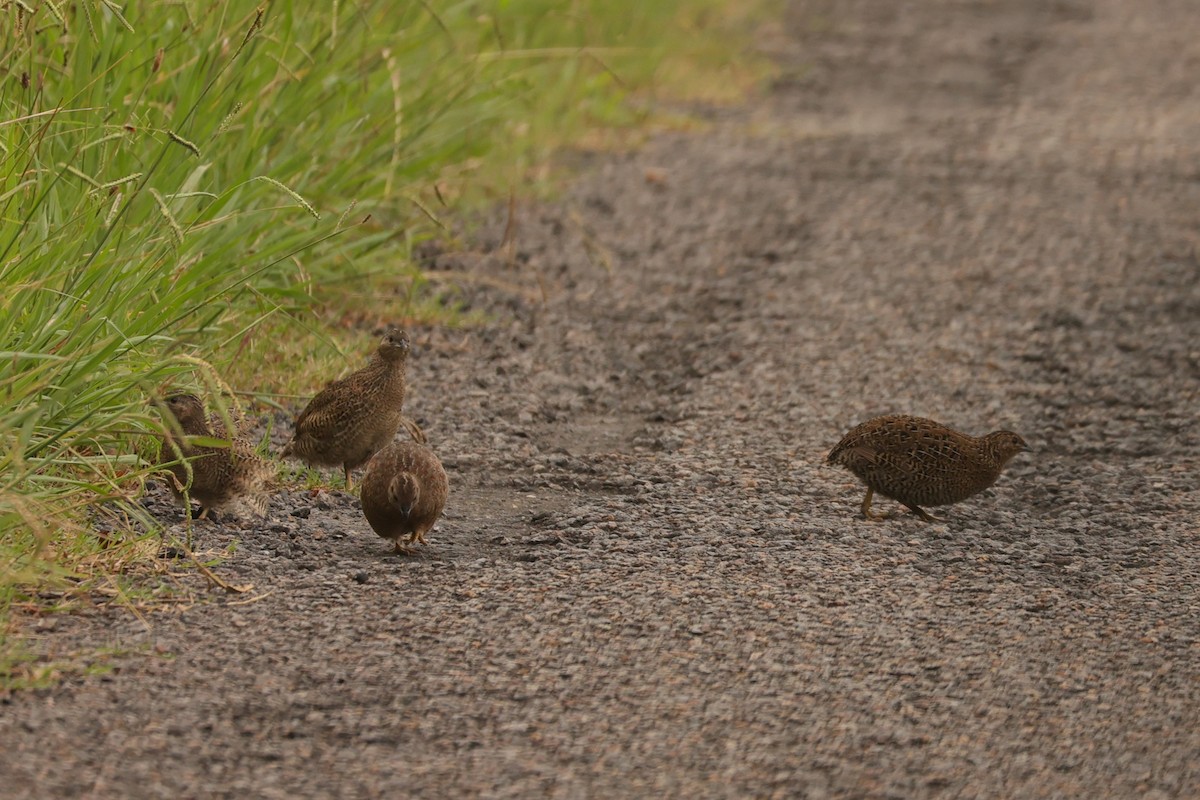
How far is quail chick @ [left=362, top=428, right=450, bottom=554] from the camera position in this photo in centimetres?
539

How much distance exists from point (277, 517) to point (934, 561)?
2205mm

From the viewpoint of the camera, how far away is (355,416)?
20.1 ft

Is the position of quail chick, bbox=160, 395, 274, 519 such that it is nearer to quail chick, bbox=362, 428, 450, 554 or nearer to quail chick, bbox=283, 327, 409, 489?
quail chick, bbox=283, 327, 409, 489

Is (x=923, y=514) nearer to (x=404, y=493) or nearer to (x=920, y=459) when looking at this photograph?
(x=920, y=459)

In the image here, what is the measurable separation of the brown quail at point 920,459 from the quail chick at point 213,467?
209cm

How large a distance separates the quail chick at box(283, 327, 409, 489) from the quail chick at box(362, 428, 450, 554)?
1.46 ft

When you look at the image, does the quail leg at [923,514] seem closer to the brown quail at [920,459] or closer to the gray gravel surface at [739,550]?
the brown quail at [920,459]

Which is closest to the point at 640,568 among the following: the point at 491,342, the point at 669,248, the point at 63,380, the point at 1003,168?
the point at 63,380

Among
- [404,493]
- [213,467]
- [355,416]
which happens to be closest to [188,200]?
[355,416]

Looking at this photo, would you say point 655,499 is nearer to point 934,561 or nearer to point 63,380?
point 934,561

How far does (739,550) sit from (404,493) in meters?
1.11

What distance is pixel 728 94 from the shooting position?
13.4m

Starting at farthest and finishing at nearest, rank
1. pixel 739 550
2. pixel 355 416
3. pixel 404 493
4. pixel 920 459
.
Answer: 1. pixel 355 416
2. pixel 920 459
3. pixel 739 550
4. pixel 404 493

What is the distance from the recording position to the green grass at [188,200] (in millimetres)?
5008
